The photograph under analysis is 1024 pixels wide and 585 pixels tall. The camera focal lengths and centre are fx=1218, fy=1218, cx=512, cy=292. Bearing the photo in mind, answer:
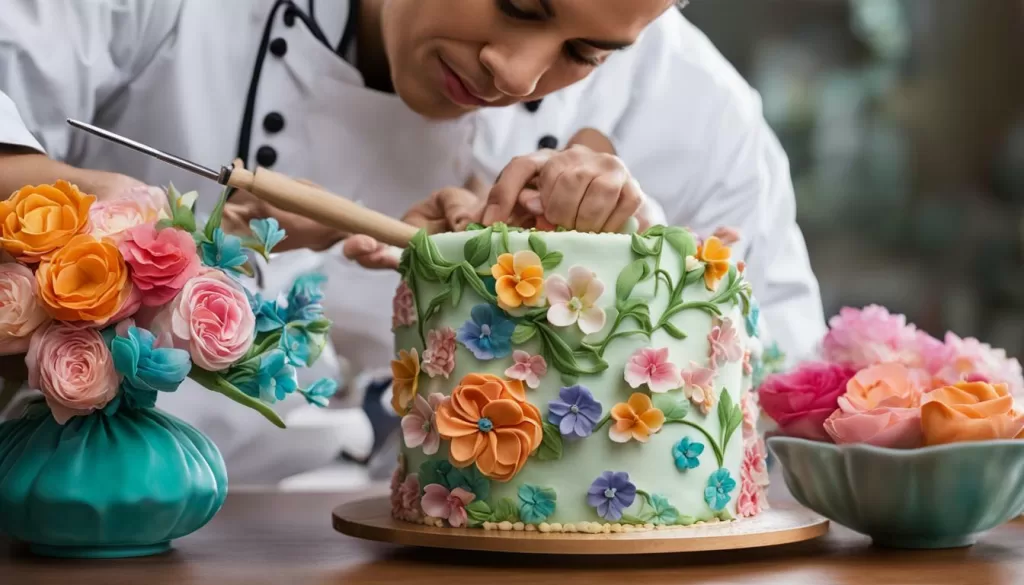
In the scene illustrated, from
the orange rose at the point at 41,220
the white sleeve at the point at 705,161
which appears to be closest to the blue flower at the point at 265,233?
the orange rose at the point at 41,220

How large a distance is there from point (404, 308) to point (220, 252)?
152 millimetres

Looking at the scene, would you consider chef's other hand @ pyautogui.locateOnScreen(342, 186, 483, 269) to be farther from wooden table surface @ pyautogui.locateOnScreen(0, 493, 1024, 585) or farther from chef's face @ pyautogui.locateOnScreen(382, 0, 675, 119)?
wooden table surface @ pyautogui.locateOnScreen(0, 493, 1024, 585)

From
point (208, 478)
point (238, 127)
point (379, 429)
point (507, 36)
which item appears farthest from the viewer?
Result: point (379, 429)

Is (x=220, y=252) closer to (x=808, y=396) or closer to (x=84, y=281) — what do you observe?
(x=84, y=281)

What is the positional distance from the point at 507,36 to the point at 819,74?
1.72 m

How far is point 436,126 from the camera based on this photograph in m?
1.38

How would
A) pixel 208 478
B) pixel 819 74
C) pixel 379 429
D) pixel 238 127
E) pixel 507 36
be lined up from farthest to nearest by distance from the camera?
pixel 819 74 → pixel 379 429 → pixel 238 127 → pixel 507 36 → pixel 208 478

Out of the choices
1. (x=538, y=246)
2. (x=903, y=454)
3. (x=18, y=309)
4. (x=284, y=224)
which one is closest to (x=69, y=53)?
(x=284, y=224)

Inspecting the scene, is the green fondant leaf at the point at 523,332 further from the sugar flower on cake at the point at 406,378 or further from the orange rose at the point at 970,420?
the orange rose at the point at 970,420

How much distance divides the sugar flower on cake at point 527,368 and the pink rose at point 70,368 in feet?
0.86

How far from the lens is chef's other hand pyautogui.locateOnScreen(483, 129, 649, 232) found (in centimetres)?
94

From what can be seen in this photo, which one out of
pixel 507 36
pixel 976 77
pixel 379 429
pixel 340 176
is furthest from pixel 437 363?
pixel 976 77

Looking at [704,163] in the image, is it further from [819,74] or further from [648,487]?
[819,74]

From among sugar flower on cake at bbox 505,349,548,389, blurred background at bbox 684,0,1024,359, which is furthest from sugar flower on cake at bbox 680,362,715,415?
blurred background at bbox 684,0,1024,359
